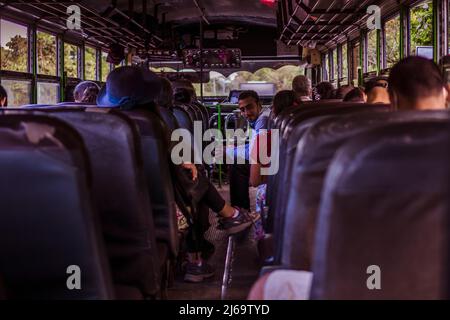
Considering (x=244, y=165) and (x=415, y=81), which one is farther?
(x=244, y=165)

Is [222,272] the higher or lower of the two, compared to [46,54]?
lower

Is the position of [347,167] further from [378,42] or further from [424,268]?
[378,42]

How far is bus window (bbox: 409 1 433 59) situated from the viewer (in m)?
6.14

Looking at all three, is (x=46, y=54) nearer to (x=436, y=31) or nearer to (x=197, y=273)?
(x=436, y=31)

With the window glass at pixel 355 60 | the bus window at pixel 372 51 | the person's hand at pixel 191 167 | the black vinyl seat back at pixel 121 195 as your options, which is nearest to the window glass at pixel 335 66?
the window glass at pixel 355 60

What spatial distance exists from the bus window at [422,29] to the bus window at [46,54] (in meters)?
4.70

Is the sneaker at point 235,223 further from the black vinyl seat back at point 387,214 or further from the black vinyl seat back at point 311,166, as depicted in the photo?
the black vinyl seat back at point 387,214

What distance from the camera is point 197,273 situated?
4102 mm

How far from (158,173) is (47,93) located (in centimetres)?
611

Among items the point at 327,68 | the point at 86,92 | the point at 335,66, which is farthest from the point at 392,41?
the point at 327,68

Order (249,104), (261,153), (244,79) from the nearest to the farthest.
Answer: (261,153)
(249,104)
(244,79)

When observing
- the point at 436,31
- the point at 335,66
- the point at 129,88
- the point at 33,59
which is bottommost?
the point at 129,88

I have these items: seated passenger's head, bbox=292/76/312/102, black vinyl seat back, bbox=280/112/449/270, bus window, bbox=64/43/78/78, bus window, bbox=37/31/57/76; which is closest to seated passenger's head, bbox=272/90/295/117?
seated passenger's head, bbox=292/76/312/102

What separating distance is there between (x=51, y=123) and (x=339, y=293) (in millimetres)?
765
